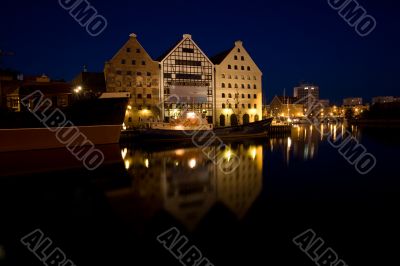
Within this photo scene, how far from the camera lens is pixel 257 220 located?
6734 millimetres

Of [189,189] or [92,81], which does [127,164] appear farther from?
[92,81]

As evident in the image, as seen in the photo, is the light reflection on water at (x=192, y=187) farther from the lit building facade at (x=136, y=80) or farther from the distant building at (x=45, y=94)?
the lit building facade at (x=136, y=80)

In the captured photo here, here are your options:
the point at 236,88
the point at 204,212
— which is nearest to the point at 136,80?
the point at 236,88

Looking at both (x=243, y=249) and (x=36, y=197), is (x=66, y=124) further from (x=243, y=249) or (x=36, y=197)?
(x=243, y=249)

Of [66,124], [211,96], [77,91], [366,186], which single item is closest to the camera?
[366,186]

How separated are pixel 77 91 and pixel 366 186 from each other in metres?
23.4

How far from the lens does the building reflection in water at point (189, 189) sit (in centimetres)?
764

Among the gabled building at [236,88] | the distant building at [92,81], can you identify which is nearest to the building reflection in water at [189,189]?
the distant building at [92,81]

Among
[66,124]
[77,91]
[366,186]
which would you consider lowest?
[366,186]

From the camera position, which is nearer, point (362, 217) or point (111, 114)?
point (362, 217)

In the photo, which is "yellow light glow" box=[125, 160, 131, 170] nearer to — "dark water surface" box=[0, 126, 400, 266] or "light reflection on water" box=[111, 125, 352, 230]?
"light reflection on water" box=[111, 125, 352, 230]

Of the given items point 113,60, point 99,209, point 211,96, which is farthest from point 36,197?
point 211,96

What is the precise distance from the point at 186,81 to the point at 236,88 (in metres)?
9.42

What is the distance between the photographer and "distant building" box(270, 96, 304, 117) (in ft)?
328
